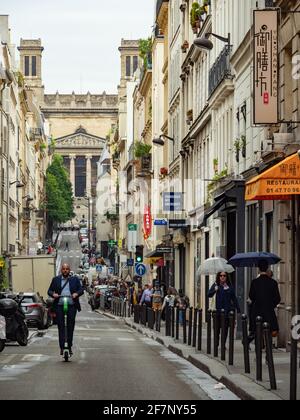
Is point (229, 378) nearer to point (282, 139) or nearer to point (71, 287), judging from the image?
point (71, 287)

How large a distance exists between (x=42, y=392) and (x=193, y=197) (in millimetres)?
36087

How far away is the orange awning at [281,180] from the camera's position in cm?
2269

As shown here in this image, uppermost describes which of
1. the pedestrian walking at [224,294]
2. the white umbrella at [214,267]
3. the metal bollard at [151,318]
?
the white umbrella at [214,267]

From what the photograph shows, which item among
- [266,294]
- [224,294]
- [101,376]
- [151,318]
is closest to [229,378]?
[101,376]

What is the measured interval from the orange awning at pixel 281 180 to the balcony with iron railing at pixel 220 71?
49.3 feet

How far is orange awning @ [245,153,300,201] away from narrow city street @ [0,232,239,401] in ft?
10.5

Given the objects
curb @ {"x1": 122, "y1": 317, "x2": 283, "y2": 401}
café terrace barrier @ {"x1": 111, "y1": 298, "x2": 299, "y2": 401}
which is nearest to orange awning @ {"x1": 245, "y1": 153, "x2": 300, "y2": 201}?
café terrace barrier @ {"x1": 111, "y1": 298, "x2": 299, "y2": 401}

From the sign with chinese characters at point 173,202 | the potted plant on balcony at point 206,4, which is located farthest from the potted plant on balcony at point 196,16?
the sign with chinese characters at point 173,202

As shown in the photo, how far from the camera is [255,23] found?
2612 centimetres

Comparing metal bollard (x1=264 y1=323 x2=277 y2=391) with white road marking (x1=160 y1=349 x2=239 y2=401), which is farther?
white road marking (x1=160 y1=349 x2=239 y2=401)

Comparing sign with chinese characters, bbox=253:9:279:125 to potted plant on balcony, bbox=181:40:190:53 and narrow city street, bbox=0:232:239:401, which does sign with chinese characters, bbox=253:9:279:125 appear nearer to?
narrow city street, bbox=0:232:239:401

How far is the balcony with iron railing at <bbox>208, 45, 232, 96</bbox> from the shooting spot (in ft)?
127

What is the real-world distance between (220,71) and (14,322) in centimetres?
1277

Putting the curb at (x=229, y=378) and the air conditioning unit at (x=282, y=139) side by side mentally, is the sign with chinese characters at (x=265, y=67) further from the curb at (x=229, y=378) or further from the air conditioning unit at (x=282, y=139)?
the curb at (x=229, y=378)
